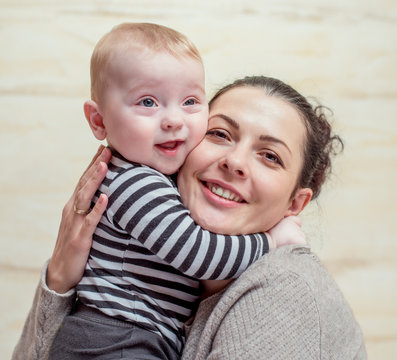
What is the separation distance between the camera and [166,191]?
56.6 inches

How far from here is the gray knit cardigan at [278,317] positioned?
1.34 m

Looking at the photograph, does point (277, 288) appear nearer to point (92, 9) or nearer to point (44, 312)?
point (44, 312)

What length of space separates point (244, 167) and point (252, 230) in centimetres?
15

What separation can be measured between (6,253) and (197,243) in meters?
1.58

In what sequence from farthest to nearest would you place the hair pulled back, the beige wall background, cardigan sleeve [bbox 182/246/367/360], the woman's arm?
the beige wall background, the hair pulled back, the woman's arm, cardigan sleeve [bbox 182/246/367/360]

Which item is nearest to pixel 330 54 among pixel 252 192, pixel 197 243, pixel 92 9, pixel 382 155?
pixel 382 155

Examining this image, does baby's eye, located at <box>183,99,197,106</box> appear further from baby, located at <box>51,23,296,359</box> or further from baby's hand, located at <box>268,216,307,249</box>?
baby's hand, located at <box>268,216,307,249</box>

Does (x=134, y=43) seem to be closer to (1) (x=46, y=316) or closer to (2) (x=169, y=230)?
(2) (x=169, y=230)

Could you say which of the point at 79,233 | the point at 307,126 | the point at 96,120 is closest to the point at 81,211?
the point at 79,233

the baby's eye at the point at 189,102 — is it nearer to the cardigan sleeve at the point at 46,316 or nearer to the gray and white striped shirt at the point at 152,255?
the gray and white striped shirt at the point at 152,255

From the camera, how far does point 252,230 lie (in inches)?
61.5

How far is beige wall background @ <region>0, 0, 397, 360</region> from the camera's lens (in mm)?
2750

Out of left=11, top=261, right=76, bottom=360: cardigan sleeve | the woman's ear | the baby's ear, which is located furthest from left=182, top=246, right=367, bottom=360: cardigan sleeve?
the baby's ear

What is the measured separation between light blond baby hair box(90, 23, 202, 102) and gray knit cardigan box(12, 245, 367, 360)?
0.50m
